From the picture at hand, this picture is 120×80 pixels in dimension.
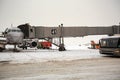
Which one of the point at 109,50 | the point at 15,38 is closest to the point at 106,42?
the point at 109,50

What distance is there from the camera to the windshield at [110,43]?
63.1 feet

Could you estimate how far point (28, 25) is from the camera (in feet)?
118

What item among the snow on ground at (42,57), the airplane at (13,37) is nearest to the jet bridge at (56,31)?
the airplane at (13,37)

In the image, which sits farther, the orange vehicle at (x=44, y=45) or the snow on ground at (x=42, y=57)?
the orange vehicle at (x=44, y=45)

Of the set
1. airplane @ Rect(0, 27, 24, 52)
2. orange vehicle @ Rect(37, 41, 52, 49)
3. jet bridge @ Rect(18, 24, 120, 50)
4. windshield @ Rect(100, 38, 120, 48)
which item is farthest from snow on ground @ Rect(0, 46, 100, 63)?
orange vehicle @ Rect(37, 41, 52, 49)

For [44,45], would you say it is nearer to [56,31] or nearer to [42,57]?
[56,31]

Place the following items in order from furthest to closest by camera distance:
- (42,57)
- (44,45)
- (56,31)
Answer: (44,45)
(56,31)
(42,57)

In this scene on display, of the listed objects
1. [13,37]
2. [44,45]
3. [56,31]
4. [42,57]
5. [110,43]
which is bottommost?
[44,45]

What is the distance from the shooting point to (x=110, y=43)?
19828mm

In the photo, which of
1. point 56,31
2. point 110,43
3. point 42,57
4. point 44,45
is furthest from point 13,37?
point 44,45

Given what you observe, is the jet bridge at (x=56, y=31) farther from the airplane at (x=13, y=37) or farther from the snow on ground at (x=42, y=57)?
the snow on ground at (x=42, y=57)

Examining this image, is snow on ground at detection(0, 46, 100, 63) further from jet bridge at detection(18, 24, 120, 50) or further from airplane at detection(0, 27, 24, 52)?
jet bridge at detection(18, 24, 120, 50)

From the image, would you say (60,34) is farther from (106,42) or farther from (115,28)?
(106,42)

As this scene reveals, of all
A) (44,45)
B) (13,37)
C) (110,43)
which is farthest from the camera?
(44,45)
